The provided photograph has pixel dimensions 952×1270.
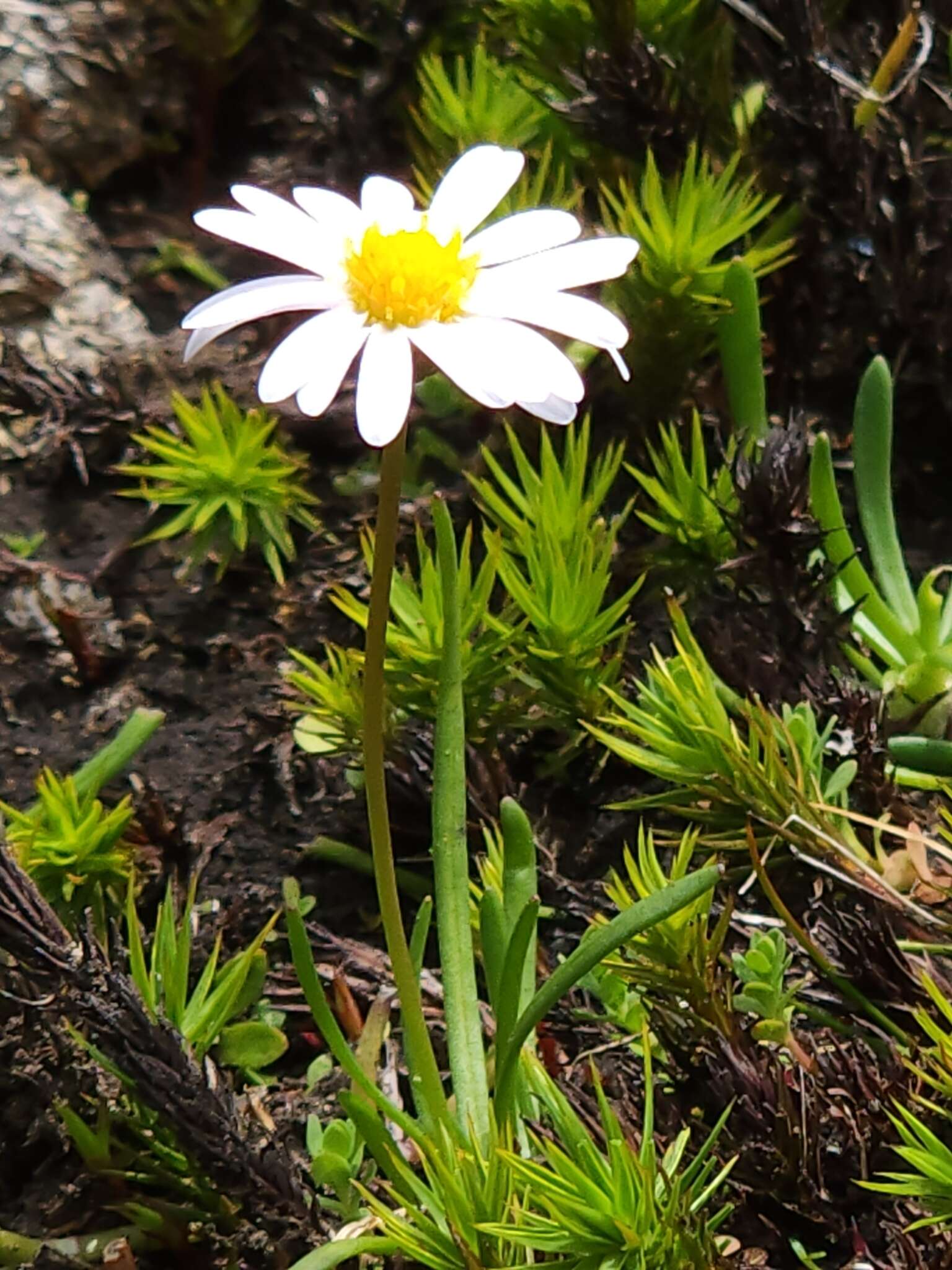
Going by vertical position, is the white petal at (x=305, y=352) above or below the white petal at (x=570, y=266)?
below

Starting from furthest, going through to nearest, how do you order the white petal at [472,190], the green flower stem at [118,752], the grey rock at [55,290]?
the grey rock at [55,290] < the green flower stem at [118,752] < the white petal at [472,190]

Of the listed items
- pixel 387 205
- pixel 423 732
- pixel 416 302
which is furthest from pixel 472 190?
pixel 423 732

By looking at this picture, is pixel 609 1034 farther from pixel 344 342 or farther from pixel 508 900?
pixel 344 342

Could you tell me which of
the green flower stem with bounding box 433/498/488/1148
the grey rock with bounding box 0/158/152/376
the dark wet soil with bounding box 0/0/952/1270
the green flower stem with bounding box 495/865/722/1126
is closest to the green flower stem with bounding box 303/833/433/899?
the dark wet soil with bounding box 0/0/952/1270

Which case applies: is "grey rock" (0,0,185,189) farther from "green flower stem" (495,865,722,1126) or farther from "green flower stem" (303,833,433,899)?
"green flower stem" (495,865,722,1126)

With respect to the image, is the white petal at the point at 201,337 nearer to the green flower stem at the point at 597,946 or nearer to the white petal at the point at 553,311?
the white petal at the point at 553,311

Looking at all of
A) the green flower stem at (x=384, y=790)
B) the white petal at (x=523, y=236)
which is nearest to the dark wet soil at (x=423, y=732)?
the green flower stem at (x=384, y=790)

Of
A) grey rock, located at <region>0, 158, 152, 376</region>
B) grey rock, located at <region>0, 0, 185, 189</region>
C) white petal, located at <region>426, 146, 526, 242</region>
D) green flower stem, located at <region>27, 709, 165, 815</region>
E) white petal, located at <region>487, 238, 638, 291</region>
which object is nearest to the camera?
white petal, located at <region>487, 238, 638, 291</region>
